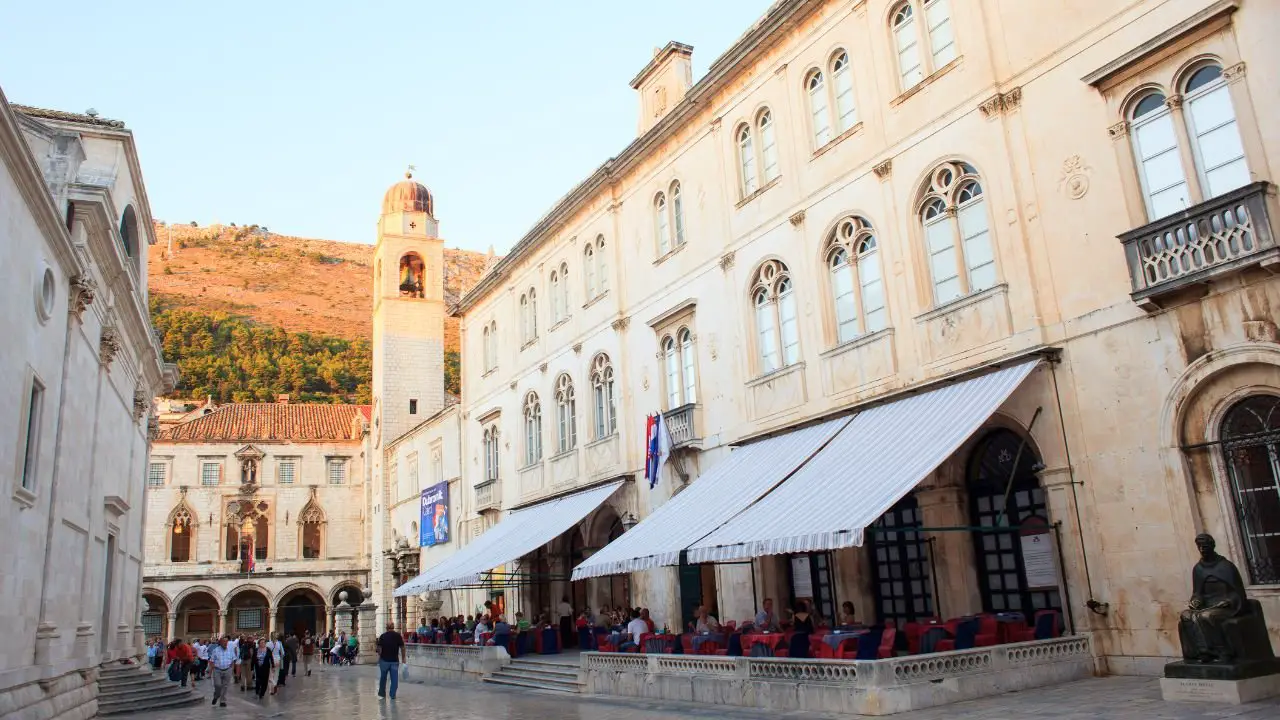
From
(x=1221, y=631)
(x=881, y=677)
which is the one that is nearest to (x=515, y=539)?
(x=881, y=677)

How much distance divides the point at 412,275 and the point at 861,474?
118ft

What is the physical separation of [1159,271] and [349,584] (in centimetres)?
Answer: 4931

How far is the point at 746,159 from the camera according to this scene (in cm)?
1892

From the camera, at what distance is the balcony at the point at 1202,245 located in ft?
33.0

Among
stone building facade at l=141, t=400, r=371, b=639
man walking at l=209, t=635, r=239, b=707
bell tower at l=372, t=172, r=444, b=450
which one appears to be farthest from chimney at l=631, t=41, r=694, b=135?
stone building facade at l=141, t=400, r=371, b=639

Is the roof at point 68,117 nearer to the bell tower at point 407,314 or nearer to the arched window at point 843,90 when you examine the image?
the arched window at point 843,90

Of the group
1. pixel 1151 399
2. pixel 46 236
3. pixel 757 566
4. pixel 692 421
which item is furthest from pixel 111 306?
pixel 1151 399

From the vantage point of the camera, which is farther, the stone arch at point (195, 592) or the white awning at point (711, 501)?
the stone arch at point (195, 592)

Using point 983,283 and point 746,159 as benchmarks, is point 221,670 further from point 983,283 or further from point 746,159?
point 983,283

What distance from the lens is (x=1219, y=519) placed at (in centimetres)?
1059

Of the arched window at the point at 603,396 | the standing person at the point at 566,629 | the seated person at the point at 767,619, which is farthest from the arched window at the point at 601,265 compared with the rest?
the seated person at the point at 767,619

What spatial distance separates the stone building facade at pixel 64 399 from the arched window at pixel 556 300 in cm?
999

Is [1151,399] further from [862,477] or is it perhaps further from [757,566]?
[757,566]

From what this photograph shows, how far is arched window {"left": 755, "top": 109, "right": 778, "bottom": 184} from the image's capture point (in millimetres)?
18047
